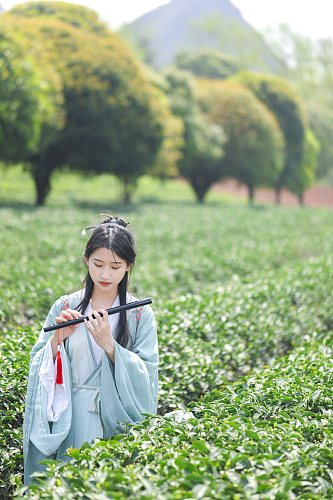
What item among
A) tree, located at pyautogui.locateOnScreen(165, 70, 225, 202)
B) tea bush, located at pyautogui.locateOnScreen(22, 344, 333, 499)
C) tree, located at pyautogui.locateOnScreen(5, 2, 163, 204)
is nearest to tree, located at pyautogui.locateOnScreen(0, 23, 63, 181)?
tree, located at pyautogui.locateOnScreen(5, 2, 163, 204)

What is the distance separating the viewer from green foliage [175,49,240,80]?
202ft

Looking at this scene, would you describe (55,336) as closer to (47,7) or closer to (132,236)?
(132,236)

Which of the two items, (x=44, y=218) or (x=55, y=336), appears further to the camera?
(x=44, y=218)

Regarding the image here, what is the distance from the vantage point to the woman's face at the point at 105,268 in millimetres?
3926

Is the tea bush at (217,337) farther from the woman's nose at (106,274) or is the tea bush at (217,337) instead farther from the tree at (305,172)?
the tree at (305,172)

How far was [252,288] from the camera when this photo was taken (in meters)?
8.80

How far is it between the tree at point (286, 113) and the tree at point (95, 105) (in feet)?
70.0

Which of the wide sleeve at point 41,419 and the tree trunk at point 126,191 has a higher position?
the tree trunk at point 126,191

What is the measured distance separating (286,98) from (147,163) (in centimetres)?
2220

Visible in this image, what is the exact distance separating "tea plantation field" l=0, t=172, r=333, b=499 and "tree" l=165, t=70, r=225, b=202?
21786 millimetres

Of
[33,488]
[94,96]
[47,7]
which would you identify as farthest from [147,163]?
[33,488]

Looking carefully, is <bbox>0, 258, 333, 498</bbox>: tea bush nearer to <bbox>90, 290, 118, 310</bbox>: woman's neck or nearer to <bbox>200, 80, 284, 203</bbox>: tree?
<bbox>90, 290, 118, 310</bbox>: woman's neck

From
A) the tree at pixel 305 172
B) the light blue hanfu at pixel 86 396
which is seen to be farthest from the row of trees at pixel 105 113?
the light blue hanfu at pixel 86 396

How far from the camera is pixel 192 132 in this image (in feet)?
114
